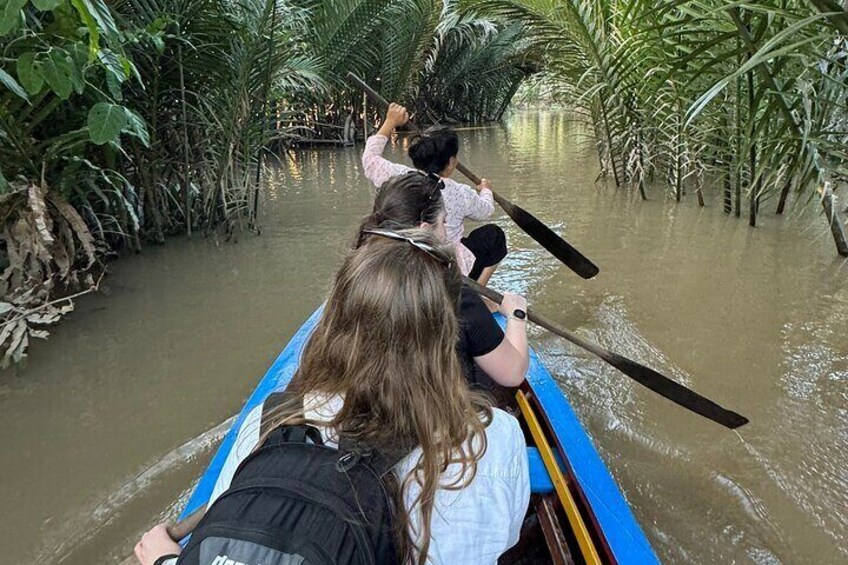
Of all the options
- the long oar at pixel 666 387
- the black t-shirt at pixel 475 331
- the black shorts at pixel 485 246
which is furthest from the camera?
the black shorts at pixel 485 246

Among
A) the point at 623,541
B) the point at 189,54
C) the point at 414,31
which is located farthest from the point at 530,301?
the point at 414,31

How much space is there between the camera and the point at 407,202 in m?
1.75

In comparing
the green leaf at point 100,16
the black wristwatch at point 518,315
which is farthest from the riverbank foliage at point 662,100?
the green leaf at point 100,16

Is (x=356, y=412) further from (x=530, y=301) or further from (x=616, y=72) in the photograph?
(x=616, y=72)

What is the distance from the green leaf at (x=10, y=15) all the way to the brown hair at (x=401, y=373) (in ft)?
4.82

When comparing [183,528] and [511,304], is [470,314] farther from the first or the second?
[183,528]

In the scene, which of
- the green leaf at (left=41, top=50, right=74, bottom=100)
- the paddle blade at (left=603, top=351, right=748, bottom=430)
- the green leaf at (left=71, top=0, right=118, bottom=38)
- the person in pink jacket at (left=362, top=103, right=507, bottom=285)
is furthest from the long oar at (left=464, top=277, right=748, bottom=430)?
the green leaf at (left=41, top=50, right=74, bottom=100)

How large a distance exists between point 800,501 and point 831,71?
1828 millimetres

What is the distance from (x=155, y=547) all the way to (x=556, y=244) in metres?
2.88

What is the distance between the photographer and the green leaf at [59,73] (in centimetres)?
217

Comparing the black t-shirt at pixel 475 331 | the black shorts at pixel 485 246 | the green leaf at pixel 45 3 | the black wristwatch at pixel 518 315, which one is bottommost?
the black shorts at pixel 485 246

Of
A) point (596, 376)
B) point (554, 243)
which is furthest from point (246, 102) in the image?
point (596, 376)

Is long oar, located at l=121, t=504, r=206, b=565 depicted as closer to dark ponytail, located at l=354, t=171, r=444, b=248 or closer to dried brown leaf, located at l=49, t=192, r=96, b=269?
dark ponytail, located at l=354, t=171, r=444, b=248

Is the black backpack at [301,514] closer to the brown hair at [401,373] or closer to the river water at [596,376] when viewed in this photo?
the brown hair at [401,373]
